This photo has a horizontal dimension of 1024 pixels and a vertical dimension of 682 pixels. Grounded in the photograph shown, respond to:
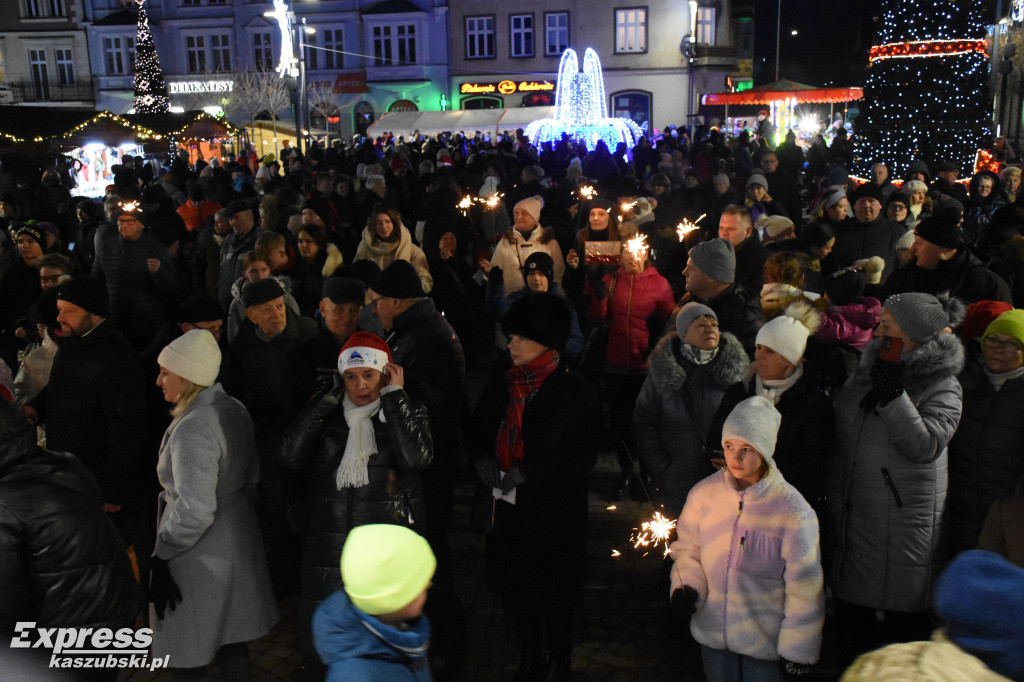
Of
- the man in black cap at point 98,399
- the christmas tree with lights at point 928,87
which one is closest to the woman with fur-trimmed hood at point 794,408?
the man in black cap at point 98,399

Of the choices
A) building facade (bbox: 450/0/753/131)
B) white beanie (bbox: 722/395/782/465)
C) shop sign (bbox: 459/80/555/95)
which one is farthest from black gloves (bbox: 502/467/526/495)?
shop sign (bbox: 459/80/555/95)

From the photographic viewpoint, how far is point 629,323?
19.2 ft

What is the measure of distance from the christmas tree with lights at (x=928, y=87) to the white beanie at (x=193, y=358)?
502 inches

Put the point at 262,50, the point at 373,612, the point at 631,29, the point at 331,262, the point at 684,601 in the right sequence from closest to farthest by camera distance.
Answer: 1. the point at 373,612
2. the point at 684,601
3. the point at 331,262
4. the point at 631,29
5. the point at 262,50

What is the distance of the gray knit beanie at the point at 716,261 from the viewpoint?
484 cm

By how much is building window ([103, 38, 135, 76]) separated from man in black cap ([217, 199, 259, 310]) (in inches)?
1813

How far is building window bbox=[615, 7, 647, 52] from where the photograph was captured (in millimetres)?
42906

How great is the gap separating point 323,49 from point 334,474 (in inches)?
1794

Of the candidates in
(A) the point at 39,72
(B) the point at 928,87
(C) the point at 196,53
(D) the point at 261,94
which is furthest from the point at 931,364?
(A) the point at 39,72

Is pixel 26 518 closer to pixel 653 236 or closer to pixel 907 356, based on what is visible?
pixel 907 356

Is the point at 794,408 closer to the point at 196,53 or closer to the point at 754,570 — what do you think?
the point at 754,570

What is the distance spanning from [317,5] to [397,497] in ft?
152

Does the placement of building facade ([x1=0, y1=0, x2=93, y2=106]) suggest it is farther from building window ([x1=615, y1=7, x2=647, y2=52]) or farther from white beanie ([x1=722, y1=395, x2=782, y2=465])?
white beanie ([x1=722, y1=395, x2=782, y2=465])

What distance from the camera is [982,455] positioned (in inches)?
140
